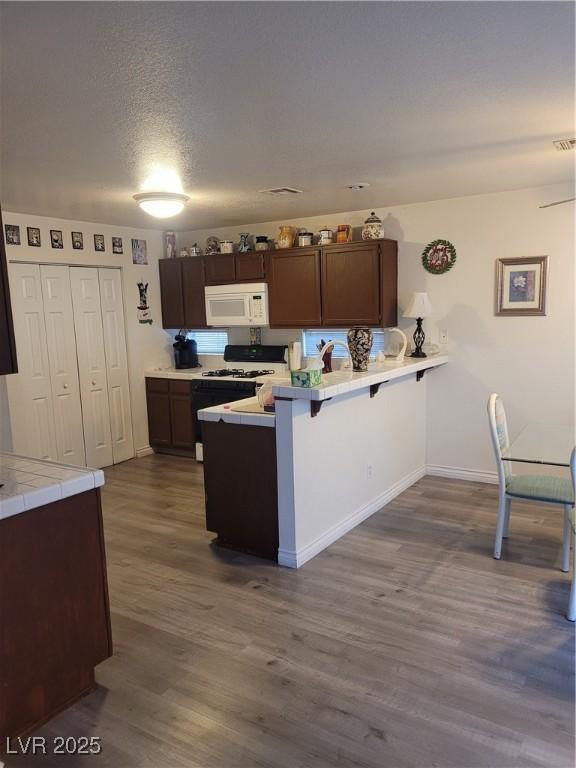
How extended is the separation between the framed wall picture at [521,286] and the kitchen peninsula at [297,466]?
1038mm

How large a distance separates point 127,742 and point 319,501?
5.90 feet

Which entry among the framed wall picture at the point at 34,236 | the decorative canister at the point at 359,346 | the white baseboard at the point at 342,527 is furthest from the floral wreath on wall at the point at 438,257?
the framed wall picture at the point at 34,236

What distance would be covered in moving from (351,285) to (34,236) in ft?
9.08

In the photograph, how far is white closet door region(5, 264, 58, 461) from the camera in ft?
15.6

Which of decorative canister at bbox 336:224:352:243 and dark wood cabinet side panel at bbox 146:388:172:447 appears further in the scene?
dark wood cabinet side panel at bbox 146:388:172:447

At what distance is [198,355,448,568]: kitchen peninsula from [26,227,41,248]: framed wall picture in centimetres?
247

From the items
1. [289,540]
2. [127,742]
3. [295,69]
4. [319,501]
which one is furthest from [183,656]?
[295,69]

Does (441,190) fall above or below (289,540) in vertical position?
above

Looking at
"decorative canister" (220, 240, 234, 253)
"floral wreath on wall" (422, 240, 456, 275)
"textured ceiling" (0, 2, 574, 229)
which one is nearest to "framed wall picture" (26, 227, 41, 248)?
"textured ceiling" (0, 2, 574, 229)

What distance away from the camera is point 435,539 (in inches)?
146

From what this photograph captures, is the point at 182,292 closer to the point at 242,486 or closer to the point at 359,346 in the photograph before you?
the point at 359,346

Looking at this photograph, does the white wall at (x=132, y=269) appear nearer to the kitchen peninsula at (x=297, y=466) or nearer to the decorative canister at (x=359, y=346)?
the kitchen peninsula at (x=297, y=466)

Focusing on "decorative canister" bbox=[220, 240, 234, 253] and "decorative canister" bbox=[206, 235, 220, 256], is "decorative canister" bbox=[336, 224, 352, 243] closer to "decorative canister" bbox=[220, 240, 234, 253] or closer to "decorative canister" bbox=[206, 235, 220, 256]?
"decorative canister" bbox=[220, 240, 234, 253]

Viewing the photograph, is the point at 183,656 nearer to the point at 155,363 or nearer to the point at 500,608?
the point at 500,608
